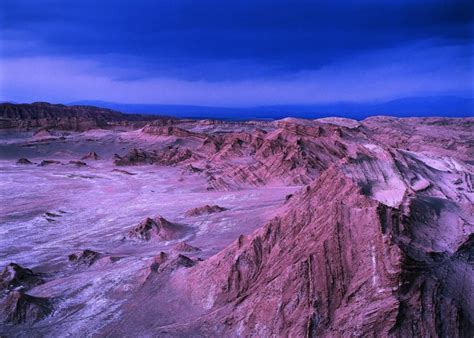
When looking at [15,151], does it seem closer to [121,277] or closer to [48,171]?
[48,171]

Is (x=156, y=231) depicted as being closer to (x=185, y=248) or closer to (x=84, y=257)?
(x=185, y=248)

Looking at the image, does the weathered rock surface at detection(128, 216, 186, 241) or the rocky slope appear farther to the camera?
the weathered rock surface at detection(128, 216, 186, 241)

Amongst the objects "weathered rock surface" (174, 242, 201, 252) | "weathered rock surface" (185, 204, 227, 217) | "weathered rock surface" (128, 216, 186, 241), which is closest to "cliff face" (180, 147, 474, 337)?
"weathered rock surface" (174, 242, 201, 252)

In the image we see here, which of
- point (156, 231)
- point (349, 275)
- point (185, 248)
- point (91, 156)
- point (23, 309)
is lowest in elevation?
point (91, 156)

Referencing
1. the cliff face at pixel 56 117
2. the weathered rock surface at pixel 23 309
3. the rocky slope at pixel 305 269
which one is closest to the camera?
the rocky slope at pixel 305 269

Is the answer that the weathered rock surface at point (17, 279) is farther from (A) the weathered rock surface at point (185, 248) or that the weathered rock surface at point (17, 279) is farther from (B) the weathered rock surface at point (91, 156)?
(B) the weathered rock surface at point (91, 156)

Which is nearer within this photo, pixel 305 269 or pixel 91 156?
pixel 305 269

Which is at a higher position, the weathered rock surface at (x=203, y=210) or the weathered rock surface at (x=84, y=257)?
the weathered rock surface at (x=203, y=210)

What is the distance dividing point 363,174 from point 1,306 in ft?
34.4

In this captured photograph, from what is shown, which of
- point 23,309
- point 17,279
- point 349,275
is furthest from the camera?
point 17,279

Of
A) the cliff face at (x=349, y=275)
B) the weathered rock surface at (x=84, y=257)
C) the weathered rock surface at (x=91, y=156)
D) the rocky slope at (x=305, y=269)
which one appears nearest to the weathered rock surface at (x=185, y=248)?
the rocky slope at (x=305, y=269)

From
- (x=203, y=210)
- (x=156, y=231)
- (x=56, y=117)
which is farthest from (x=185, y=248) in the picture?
(x=56, y=117)

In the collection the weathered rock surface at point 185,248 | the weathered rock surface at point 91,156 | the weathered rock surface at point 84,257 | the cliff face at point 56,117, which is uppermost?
the cliff face at point 56,117

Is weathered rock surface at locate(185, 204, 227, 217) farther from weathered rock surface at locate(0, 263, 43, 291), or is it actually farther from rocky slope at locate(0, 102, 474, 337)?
weathered rock surface at locate(0, 263, 43, 291)
